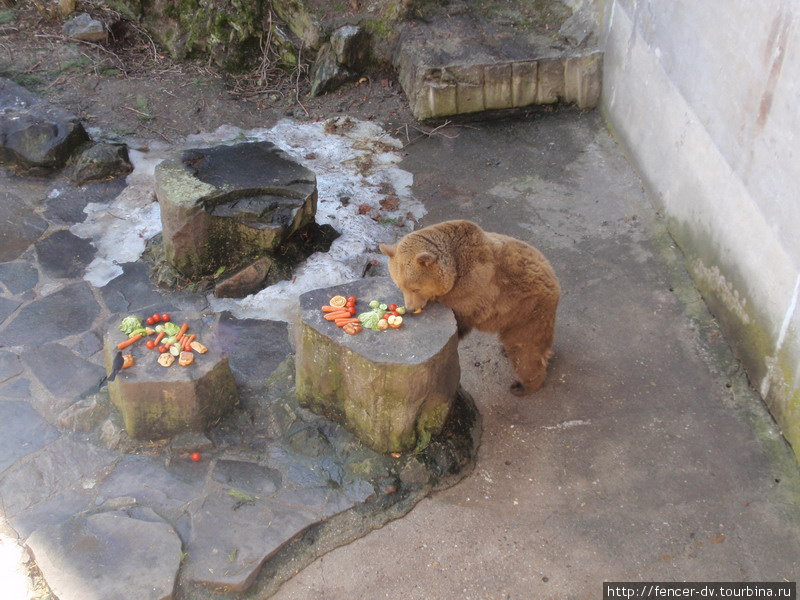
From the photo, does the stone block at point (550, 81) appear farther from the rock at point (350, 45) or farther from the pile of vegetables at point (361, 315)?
the pile of vegetables at point (361, 315)

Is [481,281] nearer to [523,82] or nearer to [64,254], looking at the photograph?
[64,254]

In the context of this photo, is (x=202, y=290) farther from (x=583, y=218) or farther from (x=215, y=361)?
(x=583, y=218)

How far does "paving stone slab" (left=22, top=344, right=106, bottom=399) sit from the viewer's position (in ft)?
18.5

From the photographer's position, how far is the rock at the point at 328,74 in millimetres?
10075

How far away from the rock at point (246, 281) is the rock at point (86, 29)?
594 cm

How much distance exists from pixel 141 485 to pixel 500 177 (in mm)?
5671

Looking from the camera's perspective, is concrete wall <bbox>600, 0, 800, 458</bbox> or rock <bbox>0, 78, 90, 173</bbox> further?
rock <bbox>0, 78, 90, 173</bbox>

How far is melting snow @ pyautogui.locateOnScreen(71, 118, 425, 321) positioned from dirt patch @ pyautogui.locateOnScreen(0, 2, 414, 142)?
0.40m

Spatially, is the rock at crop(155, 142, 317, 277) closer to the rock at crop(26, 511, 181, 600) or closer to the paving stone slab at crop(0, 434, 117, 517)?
the paving stone slab at crop(0, 434, 117, 517)

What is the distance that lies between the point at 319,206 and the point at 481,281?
3.51 meters

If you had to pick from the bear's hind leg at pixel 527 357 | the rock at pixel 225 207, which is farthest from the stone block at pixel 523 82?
the bear's hind leg at pixel 527 357

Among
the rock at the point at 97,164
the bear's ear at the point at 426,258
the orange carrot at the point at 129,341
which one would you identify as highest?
the bear's ear at the point at 426,258

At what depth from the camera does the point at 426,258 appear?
4.64 metres

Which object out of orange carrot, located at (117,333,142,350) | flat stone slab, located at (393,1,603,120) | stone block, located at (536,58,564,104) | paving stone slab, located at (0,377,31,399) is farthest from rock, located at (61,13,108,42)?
orange carrot, located at (117,333,142,350)
